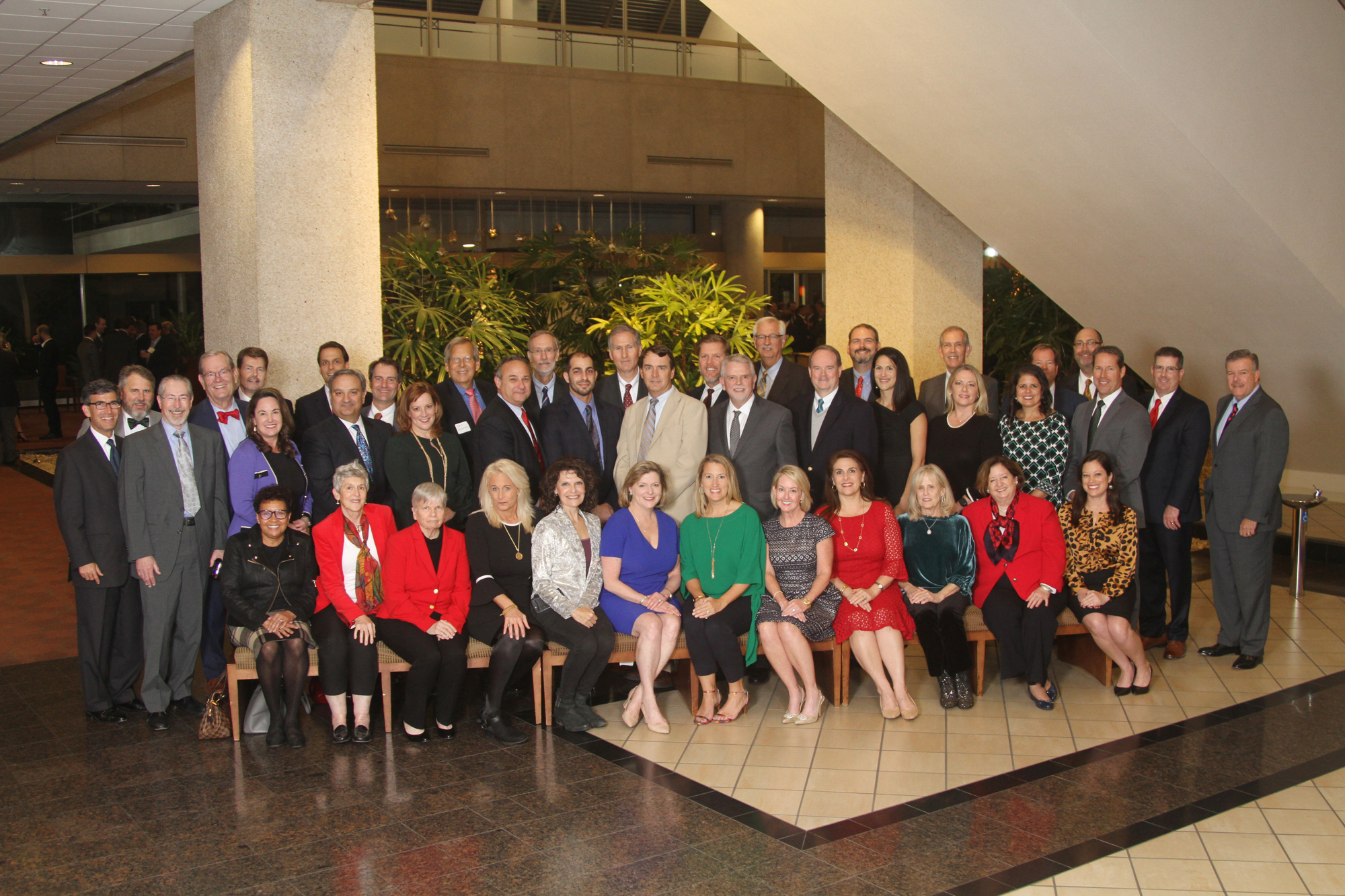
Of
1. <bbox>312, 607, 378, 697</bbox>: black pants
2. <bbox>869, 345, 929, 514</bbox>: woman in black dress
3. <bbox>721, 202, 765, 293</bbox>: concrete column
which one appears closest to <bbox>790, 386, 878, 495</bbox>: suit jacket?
<bbox>869, 345, 929, 514</bbox>: woman in black dress

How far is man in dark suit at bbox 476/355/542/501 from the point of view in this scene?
5758 millimetres

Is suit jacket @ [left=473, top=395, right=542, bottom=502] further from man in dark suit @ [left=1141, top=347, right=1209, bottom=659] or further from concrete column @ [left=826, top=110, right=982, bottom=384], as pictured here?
concrete column @ [left=826, top=110, right=982, bottom=384]

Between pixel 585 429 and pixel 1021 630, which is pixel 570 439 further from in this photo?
pixel 1021 630

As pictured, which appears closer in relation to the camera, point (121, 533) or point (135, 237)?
point (121, 533)

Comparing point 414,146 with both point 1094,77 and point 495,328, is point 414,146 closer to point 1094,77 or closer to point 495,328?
point 495,328

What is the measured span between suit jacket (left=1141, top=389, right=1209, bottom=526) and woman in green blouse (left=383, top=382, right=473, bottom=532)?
3624 mm

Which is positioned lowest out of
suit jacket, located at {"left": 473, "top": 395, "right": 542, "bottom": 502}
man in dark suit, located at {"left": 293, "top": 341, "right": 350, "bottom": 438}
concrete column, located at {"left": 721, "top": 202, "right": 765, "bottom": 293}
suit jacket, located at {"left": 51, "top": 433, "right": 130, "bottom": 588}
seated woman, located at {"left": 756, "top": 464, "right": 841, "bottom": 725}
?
seated woman, located at {"left": 756, "top": 464, "right": 841, "bottom": 725}

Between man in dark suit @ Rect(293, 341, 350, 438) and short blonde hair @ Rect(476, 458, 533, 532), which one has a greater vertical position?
man in dark suit @ Rect(293, 341, 350, 438)

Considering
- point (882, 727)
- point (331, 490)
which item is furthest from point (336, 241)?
point (882, 727)

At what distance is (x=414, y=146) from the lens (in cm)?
1349

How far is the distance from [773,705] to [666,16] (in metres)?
11.5

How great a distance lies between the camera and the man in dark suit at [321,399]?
5.98m

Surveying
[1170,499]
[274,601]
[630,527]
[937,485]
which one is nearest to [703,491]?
[630,527]

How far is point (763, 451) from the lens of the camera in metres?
5.82
